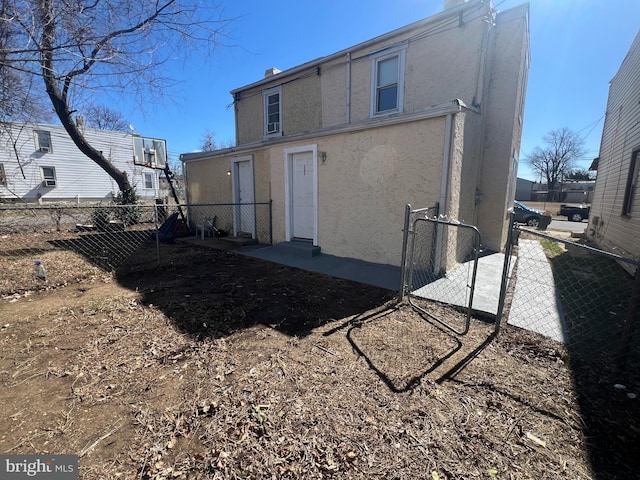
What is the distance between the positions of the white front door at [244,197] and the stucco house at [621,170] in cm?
904

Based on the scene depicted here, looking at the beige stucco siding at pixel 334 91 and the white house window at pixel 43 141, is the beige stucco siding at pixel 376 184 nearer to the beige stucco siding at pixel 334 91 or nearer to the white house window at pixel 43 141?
the beige stucco siding at pixel 334 91

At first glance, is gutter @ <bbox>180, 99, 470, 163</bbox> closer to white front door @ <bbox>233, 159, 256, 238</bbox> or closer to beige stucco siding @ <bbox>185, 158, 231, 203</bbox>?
white front door @ <bbox>233, 159, 256, 238</bbox>

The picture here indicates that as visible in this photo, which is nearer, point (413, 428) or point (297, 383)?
point (413, 428)

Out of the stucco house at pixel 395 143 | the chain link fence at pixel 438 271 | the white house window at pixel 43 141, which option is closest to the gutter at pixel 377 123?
the stucco house at pixel 395 143

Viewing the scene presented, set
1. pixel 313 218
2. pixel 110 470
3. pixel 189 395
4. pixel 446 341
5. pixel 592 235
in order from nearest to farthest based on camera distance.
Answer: pixel 110 470
pixel 189 395
pixel 446 341
pixel 313 218
pixel 592 235

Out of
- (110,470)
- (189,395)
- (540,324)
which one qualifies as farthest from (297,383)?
(540,324)

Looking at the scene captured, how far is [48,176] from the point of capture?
21.2 meters

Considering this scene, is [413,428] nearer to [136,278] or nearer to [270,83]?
[136,278]

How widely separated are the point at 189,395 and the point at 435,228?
4.45 meters

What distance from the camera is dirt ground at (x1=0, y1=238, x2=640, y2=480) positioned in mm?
1716

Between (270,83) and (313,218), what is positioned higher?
(270,83)

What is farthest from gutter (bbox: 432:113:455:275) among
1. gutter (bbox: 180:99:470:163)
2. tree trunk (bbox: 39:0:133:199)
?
tree trunk (bbox: 39:0:133:199)

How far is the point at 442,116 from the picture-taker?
Result: 4816mm

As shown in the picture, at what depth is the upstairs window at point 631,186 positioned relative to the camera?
22.3ft
